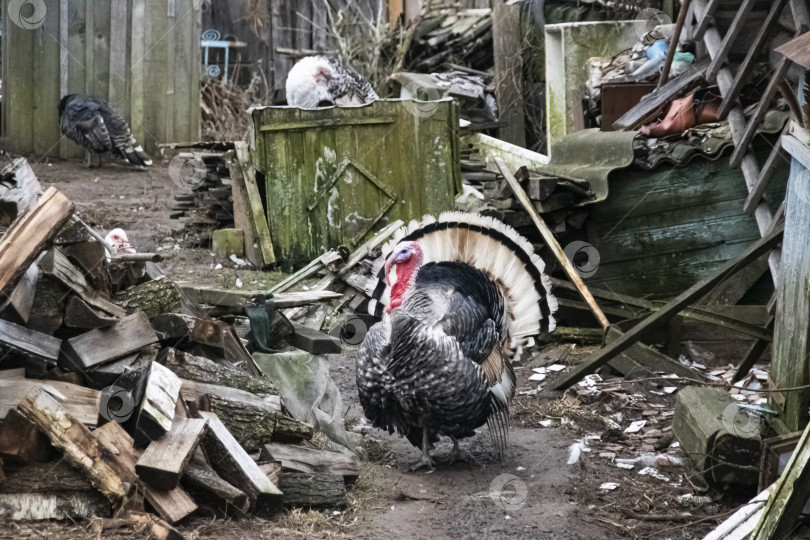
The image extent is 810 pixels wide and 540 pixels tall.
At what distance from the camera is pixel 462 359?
18.0ft

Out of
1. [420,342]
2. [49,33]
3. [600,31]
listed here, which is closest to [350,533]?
[420,342]

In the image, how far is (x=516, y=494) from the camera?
520 centimetres

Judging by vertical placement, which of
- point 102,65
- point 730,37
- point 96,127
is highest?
point 102,65

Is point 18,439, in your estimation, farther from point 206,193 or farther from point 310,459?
point 206,193

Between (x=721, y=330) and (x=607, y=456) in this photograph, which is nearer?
(x=607, y=456)

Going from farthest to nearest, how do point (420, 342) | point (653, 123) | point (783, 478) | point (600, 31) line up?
point (600, 31) → point (653, 123) → point (420, 342) → point (783, 478)

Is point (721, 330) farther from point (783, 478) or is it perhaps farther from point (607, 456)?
point (783, 478)

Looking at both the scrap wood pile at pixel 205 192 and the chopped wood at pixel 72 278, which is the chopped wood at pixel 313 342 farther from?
the scrap wood pile at pixel 205 192

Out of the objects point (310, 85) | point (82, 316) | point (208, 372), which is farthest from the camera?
point (310, 85)

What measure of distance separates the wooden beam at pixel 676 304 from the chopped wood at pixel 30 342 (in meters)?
3.71

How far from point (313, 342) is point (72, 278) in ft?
5.64

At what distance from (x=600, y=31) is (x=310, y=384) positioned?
6.31 meters

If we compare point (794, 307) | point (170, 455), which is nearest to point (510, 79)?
point (794, 307)

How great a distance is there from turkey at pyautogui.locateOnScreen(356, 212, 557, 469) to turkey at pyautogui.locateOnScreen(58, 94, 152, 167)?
7.99 metres
